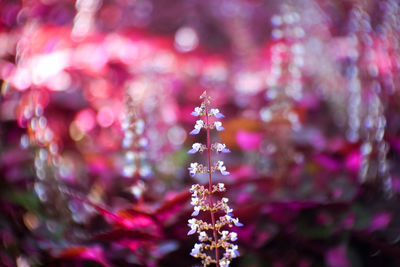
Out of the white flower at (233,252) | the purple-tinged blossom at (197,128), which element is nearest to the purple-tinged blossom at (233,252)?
the white flower at (233,252)

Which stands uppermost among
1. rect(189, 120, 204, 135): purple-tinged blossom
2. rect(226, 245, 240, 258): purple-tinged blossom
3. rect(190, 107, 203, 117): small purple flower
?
rect(190, 107, 203, 117): small purple flower

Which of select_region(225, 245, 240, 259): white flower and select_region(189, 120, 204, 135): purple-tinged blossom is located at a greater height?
select_region(189, 120, 204, 135): purple-tinged blossom

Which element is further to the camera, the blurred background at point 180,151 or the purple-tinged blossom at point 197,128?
the blurred background at point 180,151

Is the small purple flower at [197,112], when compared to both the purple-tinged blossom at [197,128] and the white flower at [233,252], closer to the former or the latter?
the purple-tinged blossom at [197,128]

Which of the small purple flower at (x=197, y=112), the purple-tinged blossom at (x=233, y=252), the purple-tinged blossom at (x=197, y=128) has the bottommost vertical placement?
the purple-tinged blossom at (x=233, y=252)

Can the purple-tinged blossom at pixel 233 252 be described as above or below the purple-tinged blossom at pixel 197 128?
below

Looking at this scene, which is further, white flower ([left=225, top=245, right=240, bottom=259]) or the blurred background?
the blurred background

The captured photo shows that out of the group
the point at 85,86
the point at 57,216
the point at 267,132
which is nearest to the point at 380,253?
the point at 267,132

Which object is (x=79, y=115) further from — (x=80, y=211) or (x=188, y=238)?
(x=188, y=238)

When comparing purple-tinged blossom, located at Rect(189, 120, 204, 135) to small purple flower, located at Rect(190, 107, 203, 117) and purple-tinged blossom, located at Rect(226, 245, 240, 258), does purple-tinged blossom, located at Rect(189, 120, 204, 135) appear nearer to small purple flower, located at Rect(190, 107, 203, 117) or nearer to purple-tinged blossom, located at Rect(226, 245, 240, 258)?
small purple flower, located at Rect(190, 107, 203, 117)

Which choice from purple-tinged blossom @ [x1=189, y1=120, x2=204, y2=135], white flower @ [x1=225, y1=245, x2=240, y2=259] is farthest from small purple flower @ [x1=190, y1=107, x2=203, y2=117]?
white flower @ [x1=225, y1=245, x2=240, y2=259]
